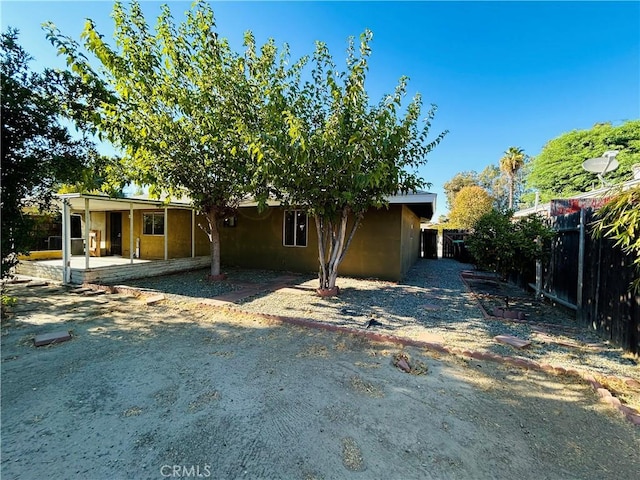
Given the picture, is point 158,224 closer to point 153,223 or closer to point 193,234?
point 153,223

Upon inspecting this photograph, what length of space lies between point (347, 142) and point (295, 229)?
5.39 metres

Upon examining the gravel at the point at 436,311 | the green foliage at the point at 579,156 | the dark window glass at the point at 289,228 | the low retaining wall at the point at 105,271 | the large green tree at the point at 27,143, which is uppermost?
the green foliage at the point at 579,156

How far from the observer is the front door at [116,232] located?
13.6m

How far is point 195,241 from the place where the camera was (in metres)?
12.3

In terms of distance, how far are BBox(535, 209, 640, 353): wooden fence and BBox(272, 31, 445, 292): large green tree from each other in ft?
10.0

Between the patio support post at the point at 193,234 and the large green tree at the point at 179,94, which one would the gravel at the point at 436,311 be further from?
the large green tree at the point at 179,94

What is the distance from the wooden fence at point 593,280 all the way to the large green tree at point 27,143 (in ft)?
29.4

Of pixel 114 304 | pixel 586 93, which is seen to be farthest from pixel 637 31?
pixel 114 304

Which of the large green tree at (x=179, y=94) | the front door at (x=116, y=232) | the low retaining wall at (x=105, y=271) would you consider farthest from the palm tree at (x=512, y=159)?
the front door at (x=116, y=232)

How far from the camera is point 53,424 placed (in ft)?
8.10

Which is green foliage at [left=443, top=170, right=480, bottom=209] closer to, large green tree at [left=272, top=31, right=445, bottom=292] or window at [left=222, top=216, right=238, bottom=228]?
window at [left=222, top=216, right=238, bottom=228]

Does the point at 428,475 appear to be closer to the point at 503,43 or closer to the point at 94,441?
A: the point at 94,441

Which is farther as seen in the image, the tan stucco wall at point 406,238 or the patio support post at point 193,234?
the patio support post at point 193,234

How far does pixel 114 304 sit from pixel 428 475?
6983 mm
